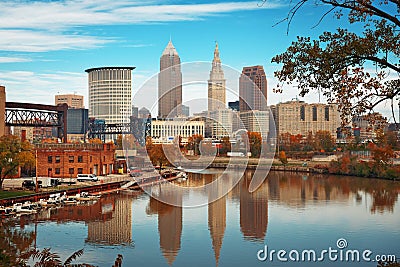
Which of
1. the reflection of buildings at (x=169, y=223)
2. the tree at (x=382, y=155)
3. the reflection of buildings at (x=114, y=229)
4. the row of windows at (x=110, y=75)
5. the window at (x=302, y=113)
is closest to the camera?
the reflection of buildings at (x=169, y=223)

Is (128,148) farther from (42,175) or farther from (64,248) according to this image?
(64,248)

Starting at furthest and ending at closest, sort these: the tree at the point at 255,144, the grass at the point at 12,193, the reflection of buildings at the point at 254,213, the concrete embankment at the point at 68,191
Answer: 1. the tree at the point at 255,144
2. the grass at the point at 12,193
3. the concrete embankment at the point at 68,191
4. the reflection of buildings at the point at 254,213

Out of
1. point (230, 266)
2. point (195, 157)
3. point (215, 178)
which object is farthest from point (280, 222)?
point (195, 157)

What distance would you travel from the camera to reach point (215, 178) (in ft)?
91.3

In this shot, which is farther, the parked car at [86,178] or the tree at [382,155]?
the tree at [382,155]

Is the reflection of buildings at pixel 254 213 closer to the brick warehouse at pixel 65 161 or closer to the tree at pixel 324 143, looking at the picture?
the brick warehouse at pixel 65 161

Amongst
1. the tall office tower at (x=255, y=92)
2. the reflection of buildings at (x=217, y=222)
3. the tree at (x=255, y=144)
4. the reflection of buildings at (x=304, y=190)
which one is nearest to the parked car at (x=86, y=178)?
the reflection of buildings at (x=217, y=222)

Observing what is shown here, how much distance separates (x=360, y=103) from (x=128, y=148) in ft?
75.1

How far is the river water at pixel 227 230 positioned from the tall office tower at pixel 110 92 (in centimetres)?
4460

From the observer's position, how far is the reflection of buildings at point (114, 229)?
37.8 feet

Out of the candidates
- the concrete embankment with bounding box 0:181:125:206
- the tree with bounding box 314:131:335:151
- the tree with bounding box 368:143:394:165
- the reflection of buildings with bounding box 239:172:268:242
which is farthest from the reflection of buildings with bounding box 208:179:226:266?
the tree with bounding box 314:131:335:151

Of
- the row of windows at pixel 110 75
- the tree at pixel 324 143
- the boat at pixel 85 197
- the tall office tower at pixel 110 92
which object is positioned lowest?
the boat at pixel 85 197

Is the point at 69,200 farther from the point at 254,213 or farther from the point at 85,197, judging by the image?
the point at 254,213

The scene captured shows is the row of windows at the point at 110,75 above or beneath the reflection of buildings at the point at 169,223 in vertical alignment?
above
